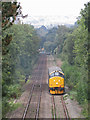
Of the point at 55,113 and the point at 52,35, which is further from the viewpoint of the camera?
the point at 52,35

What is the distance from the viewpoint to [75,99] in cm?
1989

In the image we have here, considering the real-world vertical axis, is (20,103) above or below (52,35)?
below

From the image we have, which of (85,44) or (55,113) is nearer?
(55,113)

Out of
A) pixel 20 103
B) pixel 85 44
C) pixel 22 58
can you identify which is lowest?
pixel 20 103

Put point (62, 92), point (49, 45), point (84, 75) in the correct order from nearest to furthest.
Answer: point (84, 75) → point (62, 92) → point (49, 45)

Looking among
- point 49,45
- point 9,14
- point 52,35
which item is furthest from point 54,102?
point 52,35

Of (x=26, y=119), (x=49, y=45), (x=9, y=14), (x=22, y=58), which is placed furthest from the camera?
(x=49, y=45)

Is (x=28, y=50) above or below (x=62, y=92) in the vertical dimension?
above

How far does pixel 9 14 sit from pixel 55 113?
10655 millimetres

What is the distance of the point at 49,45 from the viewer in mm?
87000

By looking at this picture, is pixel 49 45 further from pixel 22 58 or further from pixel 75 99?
pixel 75 99

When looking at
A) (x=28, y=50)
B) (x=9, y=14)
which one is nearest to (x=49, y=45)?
(x=28, y=50)

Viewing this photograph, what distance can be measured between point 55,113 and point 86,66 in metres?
5.03

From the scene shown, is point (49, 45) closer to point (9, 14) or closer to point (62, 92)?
point (62, 92)
